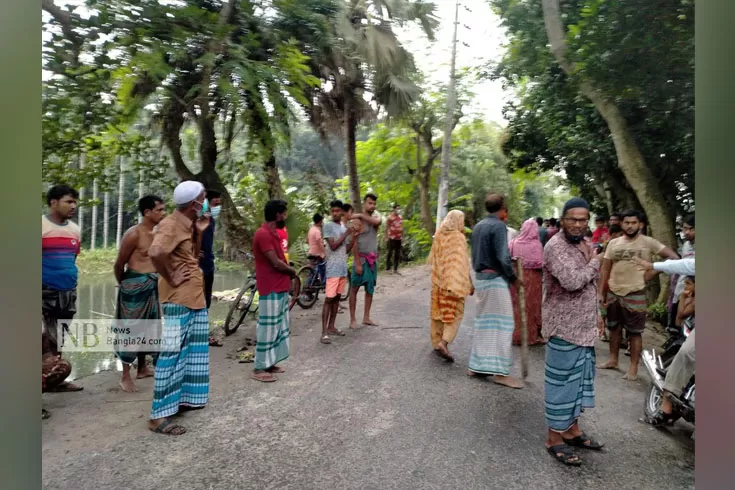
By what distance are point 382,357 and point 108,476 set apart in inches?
120

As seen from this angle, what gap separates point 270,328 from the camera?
4.46 meters

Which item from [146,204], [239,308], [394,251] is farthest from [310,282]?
[394,251]

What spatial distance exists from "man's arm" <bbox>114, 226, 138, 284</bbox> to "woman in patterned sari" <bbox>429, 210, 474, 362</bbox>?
10.0ft

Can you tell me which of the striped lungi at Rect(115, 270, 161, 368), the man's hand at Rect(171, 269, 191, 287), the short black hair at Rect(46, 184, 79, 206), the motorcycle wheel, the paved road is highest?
the short black hair at Rect(46, 184, 79, 206)

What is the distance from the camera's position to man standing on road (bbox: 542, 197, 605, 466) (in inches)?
121

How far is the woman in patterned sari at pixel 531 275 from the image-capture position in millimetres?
5945

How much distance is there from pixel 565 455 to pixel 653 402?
1.16m

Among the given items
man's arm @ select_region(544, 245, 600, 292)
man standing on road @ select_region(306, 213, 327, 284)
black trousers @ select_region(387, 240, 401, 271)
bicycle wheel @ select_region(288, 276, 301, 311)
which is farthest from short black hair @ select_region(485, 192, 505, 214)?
black trousers @ select_region(387, 240, 401, 271)

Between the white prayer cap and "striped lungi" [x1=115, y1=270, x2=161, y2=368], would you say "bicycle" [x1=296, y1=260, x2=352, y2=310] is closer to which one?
"striped lungi" [x1=115, y1=270, x2=161, y2=368]

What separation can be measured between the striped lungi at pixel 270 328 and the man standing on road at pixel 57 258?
5.31 feet

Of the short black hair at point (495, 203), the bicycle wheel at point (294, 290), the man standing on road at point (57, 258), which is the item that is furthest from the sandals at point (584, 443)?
the bicycle wheel at point (294, 290)

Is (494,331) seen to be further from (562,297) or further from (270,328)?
(270,328)

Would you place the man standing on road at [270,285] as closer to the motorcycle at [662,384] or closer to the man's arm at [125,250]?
the man's arm at [125,250]
